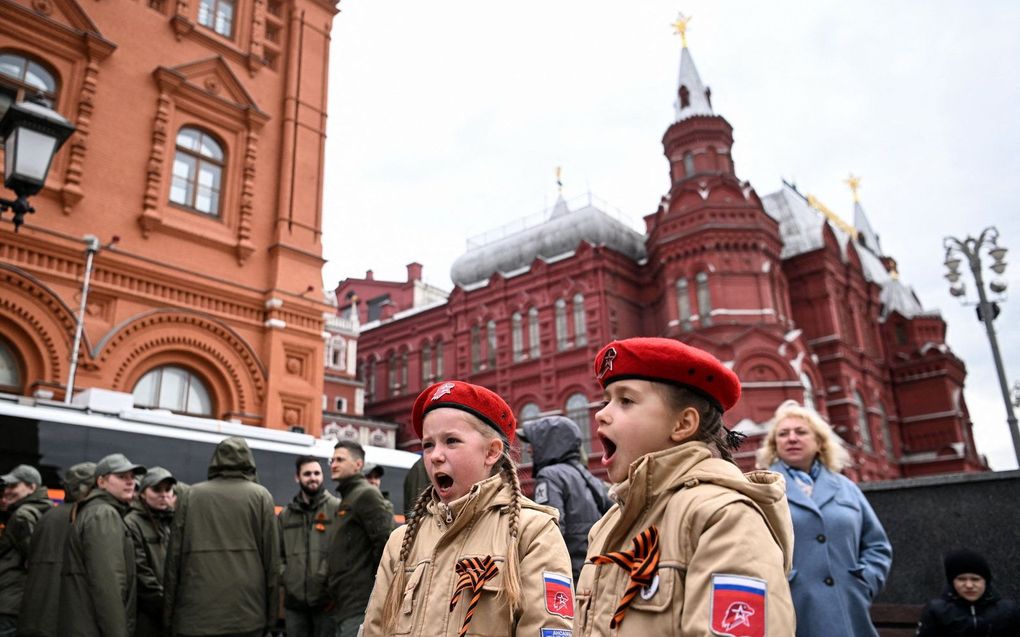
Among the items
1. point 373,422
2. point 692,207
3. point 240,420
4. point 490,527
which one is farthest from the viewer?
point 373,422

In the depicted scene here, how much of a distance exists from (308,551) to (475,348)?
27872 mm

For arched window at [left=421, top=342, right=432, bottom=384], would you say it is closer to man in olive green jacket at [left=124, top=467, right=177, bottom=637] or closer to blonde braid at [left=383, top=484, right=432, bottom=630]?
man in olive green jacket at [left=124, top=467, right=177, bottom=637]

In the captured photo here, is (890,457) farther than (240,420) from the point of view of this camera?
Yes

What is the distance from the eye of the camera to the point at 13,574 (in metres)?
6.18

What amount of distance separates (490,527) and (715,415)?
38.1 inches

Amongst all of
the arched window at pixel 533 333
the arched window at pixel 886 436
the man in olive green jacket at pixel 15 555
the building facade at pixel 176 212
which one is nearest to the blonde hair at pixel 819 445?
the man in olive green jacket at pixel 15 555

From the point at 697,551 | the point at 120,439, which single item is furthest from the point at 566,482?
the point at 120,439

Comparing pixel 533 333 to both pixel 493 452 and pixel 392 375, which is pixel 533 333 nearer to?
pixel 392 375

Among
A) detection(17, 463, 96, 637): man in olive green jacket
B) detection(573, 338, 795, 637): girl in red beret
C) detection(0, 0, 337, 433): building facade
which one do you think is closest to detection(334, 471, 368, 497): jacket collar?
detection(17, 463, 96, 637): man in olive green jacket

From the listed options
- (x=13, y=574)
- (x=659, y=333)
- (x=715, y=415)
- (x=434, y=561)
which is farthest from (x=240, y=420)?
(x=659, y=333)

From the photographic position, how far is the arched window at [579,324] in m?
29.9

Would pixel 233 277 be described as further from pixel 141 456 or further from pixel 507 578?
pixel 507 578

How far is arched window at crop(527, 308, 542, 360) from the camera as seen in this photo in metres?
31.4

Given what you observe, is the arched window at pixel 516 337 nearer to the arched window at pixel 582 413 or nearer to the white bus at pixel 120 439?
the arched window at pixel 582 413
